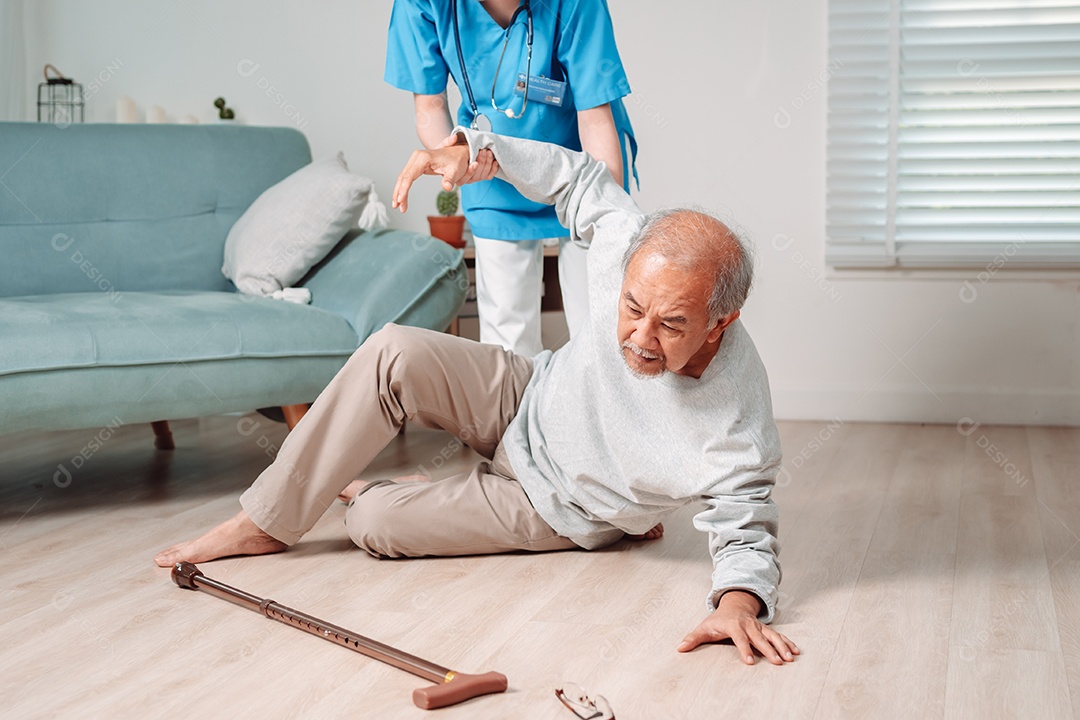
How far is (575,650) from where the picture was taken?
1.57 m

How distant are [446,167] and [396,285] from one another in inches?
34.1

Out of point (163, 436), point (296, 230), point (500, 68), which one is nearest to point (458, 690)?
point (500, 68)

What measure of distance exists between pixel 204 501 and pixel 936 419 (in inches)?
83.2

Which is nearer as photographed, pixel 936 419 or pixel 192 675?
pixel 192 675

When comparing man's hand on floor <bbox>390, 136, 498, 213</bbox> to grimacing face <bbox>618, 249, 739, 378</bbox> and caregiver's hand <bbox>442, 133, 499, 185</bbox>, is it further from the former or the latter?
grimacing face <bbox>618, 249, 739, 378</bbox>

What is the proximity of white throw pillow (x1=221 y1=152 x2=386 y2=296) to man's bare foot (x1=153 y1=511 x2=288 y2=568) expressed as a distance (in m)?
0.95

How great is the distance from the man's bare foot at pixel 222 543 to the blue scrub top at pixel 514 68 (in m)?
0.75

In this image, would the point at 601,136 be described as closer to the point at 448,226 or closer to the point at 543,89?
the point at 543,89

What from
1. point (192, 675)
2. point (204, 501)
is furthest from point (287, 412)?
point (192, 675)

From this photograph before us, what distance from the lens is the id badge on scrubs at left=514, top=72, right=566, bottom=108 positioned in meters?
2.11

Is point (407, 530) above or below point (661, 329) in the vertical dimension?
below

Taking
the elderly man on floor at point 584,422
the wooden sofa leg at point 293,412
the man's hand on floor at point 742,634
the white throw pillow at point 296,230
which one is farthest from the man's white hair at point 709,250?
the white throw pillow at point 296,230

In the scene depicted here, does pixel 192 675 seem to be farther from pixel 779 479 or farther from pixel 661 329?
pixel 779 479

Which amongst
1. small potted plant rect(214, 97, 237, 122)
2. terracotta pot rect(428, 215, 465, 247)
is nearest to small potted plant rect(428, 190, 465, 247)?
terracotta pot rect(428, 215, 465, 247)
